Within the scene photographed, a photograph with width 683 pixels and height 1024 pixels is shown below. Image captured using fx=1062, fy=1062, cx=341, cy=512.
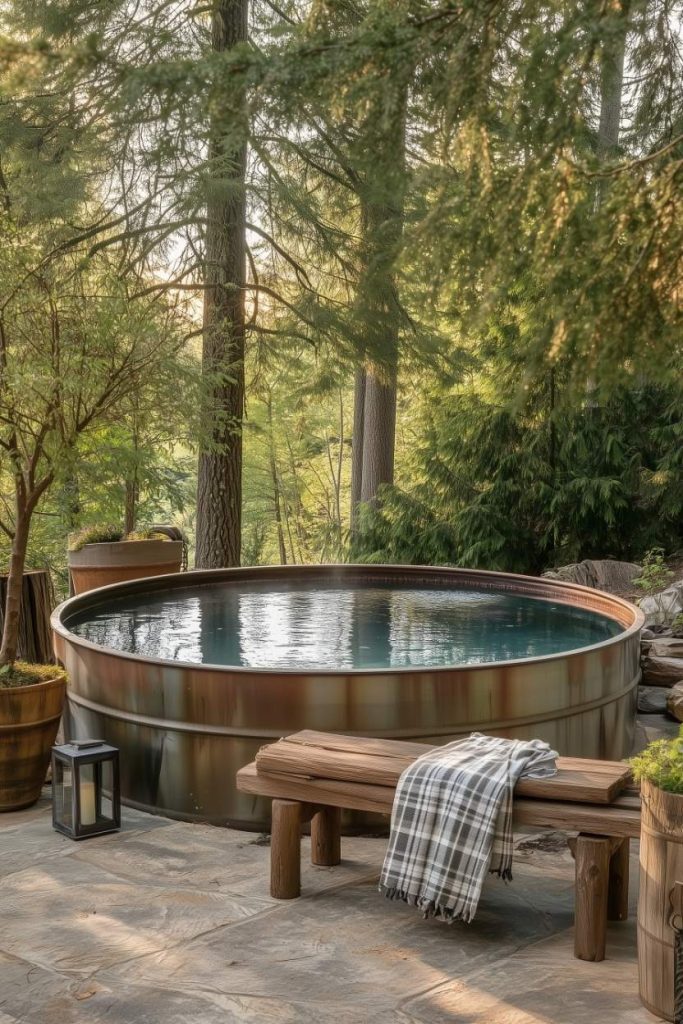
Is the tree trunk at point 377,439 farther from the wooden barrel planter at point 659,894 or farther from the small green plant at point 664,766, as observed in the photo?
the wooden barrel planter at point 659,894

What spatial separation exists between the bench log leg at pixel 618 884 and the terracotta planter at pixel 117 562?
19.9 ft

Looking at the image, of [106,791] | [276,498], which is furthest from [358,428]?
[106,791]

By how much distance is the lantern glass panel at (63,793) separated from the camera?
195 inches

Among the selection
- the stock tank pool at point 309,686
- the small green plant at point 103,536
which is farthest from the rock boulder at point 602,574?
the small green plant at point 103,536

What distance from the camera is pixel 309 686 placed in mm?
5090

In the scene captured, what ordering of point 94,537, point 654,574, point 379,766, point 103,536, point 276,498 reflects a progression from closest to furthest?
point 379,766
point 94,537
point 103,536
point 654,574
point 276,498

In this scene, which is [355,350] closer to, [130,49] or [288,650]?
[130,49]

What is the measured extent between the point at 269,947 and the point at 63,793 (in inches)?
66.0

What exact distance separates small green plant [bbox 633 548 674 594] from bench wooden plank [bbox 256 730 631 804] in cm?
673

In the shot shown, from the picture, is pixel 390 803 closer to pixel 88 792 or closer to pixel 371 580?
pixel 88 792

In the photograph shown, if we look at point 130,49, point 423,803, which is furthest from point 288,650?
point 130,49

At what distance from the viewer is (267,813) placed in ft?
16.8

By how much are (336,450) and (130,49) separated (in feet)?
54.6

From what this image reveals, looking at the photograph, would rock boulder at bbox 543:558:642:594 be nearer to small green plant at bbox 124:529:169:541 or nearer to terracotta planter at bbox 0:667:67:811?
small green plant at bbox 124:529:169:541
